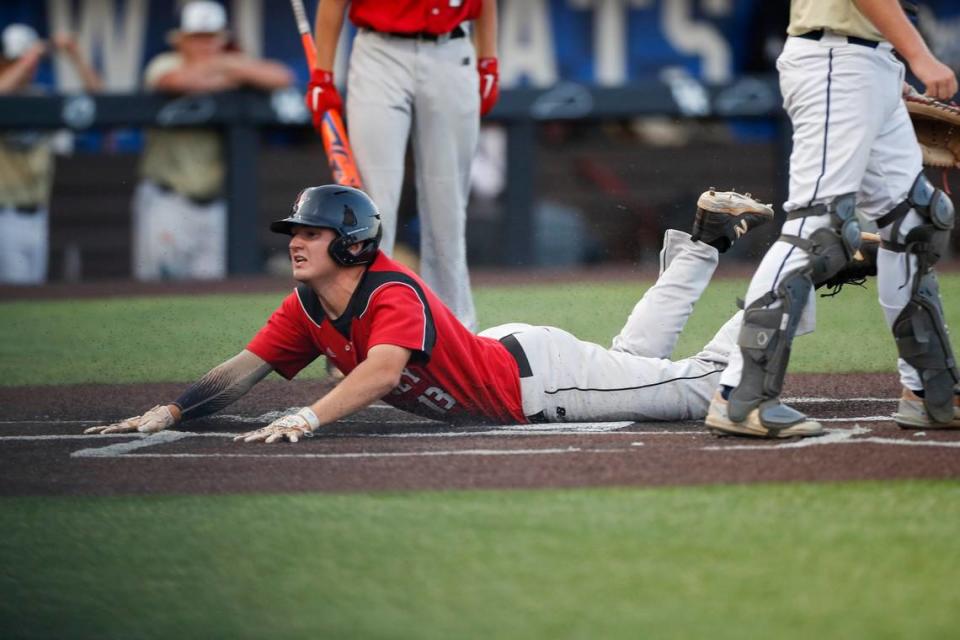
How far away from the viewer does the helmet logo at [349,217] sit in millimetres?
5204

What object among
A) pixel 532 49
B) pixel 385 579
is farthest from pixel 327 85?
pixel 532 49

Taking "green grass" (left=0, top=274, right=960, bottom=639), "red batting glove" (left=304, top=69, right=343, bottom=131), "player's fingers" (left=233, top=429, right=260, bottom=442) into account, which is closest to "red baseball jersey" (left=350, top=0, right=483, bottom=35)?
"red batting glove" (left=304, top=69, right=343, bottom=131)

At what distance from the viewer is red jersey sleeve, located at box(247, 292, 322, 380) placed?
5449mm

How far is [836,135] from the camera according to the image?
4918 mm

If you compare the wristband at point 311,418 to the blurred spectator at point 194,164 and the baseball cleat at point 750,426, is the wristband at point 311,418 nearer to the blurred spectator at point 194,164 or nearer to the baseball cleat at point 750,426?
the baseball cleat at point 750,426

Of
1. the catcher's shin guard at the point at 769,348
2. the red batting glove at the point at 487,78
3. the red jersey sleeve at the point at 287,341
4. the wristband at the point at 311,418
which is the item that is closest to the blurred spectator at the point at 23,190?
the red batting glove at the point at 487,78

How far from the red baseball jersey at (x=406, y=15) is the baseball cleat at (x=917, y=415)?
8.76 feet

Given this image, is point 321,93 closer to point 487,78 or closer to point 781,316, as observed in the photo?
point 487,78

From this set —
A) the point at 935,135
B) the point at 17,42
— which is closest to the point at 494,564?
the point at 935,135

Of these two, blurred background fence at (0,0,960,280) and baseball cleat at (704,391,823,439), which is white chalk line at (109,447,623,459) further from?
blurred background fence at (0,0,960,280)

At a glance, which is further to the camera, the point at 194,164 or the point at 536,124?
the point at 536,124

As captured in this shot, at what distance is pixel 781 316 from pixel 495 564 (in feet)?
5.80

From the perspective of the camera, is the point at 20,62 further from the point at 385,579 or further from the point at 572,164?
the point at 385,579

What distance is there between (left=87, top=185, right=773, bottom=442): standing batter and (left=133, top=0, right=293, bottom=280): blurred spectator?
26.8 feet
